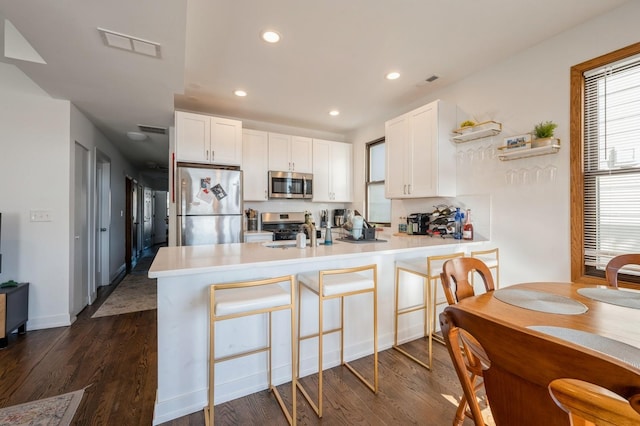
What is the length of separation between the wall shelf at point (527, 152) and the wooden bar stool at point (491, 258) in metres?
0.90

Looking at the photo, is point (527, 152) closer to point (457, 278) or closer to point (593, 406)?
point (457, 278)

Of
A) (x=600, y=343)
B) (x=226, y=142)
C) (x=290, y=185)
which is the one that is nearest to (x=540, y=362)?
(x=600, y=343)

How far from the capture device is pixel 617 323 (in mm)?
1047

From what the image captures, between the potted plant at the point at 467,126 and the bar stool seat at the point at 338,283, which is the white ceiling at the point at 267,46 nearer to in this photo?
the potted plant at the point at 467,126

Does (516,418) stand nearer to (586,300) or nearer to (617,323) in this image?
(617,323)

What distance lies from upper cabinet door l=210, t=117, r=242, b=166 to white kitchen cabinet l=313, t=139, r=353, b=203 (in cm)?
135

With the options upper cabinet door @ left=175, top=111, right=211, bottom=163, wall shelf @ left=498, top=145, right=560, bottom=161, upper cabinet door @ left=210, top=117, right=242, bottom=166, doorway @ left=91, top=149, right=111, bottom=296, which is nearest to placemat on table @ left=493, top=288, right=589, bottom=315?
wall shelf @ left=498, top=145, right=560, bottom=161

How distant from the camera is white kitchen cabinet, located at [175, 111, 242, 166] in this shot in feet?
11.4

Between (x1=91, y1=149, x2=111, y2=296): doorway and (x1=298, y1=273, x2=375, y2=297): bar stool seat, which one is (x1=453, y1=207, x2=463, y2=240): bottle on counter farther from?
(x1=91, y1=149, x2=111, y2=296): doorway

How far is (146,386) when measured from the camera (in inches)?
76.0

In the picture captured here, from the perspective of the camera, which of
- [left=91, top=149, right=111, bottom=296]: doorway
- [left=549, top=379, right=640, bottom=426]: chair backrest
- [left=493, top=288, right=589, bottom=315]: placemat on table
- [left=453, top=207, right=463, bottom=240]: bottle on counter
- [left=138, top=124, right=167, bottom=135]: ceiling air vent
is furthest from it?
[left=91, top=149, right=111, bottom=296]: doorway

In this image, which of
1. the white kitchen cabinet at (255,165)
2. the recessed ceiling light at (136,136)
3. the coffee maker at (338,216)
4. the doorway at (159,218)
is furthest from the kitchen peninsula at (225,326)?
the doorway at (159,218)

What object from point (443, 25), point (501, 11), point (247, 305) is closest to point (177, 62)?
point (247, 305)

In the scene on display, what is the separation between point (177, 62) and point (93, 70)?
0.74 metres
